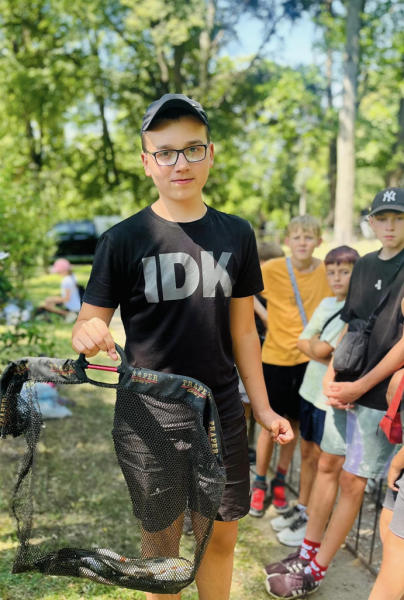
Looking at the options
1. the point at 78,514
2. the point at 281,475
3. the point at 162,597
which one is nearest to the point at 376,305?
the point at 162,597

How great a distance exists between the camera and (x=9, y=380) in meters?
1.81

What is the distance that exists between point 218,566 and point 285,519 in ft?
5.14

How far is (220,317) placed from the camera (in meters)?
1.97

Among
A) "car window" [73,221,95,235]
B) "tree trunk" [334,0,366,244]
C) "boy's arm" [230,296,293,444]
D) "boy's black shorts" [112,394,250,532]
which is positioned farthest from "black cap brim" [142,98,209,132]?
"car window" [73,221,95,235]

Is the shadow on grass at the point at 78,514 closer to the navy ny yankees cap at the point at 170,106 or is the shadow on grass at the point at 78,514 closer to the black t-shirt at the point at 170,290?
the black t-shirt at the point at 170,290

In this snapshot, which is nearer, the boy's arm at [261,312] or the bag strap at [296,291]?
the bag strap at [296,291]

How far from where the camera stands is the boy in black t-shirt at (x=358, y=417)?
256cm

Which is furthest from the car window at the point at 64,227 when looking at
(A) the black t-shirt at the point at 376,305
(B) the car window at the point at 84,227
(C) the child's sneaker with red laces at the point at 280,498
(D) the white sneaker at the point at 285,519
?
(A) the black t-shirt at the point at 376,305

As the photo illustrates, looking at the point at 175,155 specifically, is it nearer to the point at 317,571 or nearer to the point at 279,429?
the point at 279,429

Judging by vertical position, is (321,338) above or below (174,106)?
below

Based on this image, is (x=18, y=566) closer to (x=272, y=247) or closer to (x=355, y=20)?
(x=272, y=247)

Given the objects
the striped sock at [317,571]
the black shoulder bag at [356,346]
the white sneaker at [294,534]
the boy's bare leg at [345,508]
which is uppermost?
the black shoulder bag at [356,346]

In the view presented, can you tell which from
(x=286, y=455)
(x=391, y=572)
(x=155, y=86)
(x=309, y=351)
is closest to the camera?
(x=391, y=572)

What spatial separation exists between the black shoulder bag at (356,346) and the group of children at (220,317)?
3 cm
